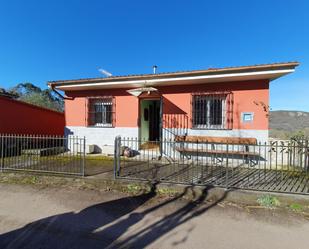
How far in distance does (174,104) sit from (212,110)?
1584 mm

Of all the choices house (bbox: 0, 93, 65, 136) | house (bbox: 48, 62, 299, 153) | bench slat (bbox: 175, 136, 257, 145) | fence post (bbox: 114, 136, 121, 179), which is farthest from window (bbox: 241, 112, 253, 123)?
house (bbox: 0, 93, 65, 136)

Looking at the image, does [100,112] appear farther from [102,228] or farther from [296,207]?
[296,207]

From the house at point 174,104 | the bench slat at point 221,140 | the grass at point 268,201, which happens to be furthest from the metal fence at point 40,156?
the grass at point 268,201

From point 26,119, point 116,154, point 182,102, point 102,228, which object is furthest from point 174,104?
point 26,119

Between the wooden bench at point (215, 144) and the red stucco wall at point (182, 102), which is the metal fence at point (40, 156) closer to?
the red stucco wall at point (182, 102)

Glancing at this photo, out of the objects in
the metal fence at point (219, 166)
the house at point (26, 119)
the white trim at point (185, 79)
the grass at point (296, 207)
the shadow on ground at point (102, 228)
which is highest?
the white trim at point (185, 79)

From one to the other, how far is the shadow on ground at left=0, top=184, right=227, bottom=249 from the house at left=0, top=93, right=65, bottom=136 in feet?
27.7

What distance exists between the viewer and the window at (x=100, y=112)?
10.5 meters

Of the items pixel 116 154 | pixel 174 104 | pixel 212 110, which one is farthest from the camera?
pixel 174 104

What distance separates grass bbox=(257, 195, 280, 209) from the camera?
4516mm

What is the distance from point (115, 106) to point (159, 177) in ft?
16.5

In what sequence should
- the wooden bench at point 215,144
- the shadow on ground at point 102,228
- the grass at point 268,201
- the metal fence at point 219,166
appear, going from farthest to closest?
the wooden bench at point 215,144 → the metal fence at point 219,166 → the grass at point 268,201 → the shadow on ground at point 102,228

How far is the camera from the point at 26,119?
1152 centimetres

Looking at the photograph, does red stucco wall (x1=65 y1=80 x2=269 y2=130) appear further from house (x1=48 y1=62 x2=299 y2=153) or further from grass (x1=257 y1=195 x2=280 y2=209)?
grass (x1=257 y1=195 x2=280 y2=209)
